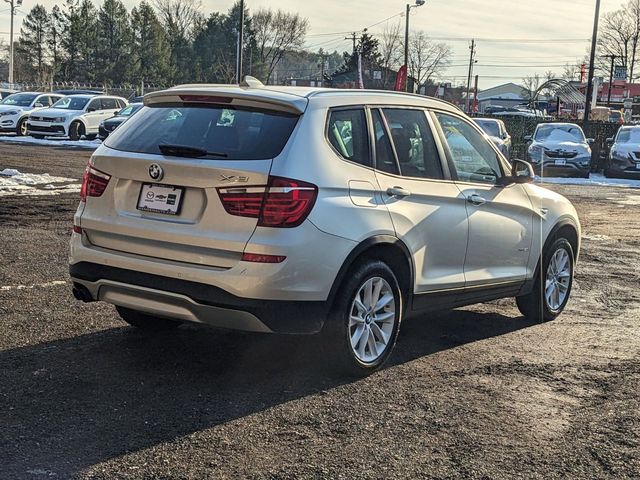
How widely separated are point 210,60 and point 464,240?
92.4 m

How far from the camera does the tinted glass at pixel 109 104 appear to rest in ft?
104

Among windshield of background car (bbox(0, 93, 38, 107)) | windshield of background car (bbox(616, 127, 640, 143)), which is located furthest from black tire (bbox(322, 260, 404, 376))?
windshield of background car (bbox(0, 93, 38, 107))

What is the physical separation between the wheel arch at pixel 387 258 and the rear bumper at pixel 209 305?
211mm

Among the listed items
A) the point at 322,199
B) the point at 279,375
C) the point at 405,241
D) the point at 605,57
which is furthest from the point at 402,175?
the point at 605,57

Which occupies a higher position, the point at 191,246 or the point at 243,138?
the point at 243,138

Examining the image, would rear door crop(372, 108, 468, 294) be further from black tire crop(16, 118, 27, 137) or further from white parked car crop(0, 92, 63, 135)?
black tire crop(16, 118, 27, 137)

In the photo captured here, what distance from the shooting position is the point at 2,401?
4.48m

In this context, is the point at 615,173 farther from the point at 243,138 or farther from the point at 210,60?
the point at 210,60

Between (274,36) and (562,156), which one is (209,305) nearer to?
(562,156)

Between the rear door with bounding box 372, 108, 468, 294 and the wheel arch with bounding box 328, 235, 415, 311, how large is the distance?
7cm

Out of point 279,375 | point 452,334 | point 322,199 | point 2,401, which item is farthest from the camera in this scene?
point 452,334

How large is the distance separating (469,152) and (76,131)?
84.9 ft

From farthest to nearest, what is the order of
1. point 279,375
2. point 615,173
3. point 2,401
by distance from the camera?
point 615,173 → point 279,375 → point 2,401

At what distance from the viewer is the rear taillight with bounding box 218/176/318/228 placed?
183 inches
